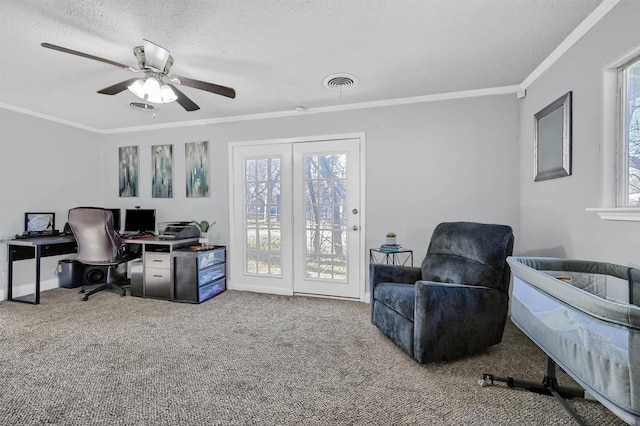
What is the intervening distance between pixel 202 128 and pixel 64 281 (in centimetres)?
281

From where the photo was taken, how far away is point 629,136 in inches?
69.2

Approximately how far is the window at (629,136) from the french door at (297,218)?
2.22m

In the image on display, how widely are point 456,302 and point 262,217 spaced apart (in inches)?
103

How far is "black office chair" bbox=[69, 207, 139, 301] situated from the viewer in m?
3.46

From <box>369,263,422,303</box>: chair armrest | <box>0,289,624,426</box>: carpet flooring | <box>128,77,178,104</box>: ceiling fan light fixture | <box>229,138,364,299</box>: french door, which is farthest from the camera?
<box>229,138,364,299</box>: french door

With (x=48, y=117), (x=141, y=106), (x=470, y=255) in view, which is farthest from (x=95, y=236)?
(x=470, y=255)

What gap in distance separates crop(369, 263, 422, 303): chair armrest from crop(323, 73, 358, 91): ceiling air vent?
1754mm

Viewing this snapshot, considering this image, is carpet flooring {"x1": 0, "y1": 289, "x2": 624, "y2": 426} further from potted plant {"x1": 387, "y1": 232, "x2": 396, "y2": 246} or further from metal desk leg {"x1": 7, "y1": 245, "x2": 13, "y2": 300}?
potted plant {"x1": 387, "y1": 232, "x2": 396, "y2": 246}

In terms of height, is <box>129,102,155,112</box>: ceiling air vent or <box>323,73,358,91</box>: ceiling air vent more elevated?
<box>323,73,358,91</box>: ceiling air vent

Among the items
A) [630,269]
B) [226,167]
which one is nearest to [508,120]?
[630,269]

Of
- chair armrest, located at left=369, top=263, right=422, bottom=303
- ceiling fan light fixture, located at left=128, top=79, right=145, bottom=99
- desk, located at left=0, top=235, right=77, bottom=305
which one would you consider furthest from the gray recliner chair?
Result: desk, located at left=0, top=235, right=77, bottom=305

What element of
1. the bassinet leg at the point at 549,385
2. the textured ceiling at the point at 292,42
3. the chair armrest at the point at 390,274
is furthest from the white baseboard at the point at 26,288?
the bassinet leg at the point at 549,385

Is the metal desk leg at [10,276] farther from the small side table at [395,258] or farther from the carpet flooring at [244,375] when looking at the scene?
the small side table at [395,258]

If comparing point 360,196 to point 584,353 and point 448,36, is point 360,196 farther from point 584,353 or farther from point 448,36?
point 584,353
